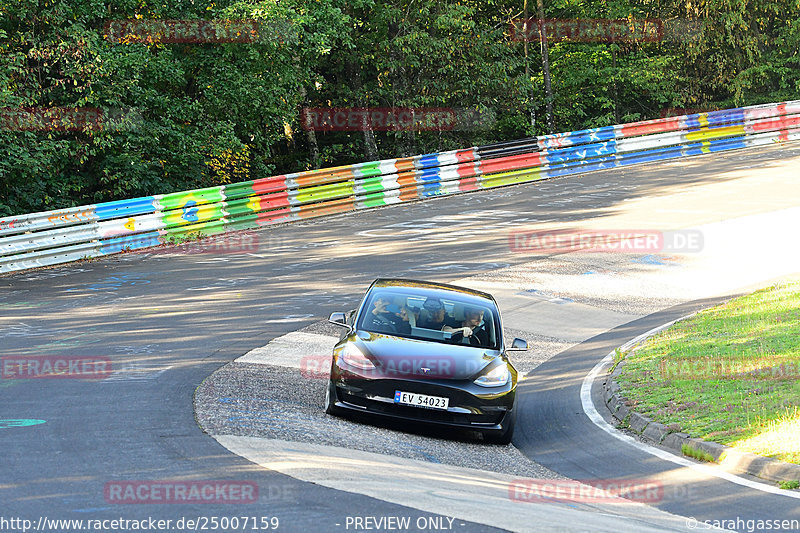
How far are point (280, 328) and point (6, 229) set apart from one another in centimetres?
825

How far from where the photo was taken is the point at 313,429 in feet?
29.8

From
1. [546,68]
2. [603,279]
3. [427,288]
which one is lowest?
[603,279]

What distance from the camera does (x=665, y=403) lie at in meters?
11.0

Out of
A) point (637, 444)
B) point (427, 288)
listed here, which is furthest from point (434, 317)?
point (637, 444)

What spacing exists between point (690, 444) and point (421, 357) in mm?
2934

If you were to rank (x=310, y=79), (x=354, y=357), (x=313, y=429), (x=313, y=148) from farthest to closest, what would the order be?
(x=313, y=148) → (x=310, y=79) → (x=354, y=357) → (x=313, y=429)

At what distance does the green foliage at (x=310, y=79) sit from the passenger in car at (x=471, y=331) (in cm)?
1468

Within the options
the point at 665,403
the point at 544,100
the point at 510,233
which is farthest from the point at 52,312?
the point at 544,100

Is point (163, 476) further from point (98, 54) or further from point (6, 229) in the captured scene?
point (98, 54)

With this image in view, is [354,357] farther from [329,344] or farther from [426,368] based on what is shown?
[329,344]

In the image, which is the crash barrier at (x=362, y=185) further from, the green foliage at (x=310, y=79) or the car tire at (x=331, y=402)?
the car tire at (x=331, y=402)

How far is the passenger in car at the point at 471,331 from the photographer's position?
414 inches

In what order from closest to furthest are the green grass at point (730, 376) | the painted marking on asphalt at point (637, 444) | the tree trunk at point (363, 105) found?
the painted marking on asphalt at point (637, 444) → the green grass at point (730, 376) → the tree trunk at point (363, 105)

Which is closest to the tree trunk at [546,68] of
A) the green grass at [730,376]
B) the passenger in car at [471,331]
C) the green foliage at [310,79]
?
the green foliage at [310,79]
